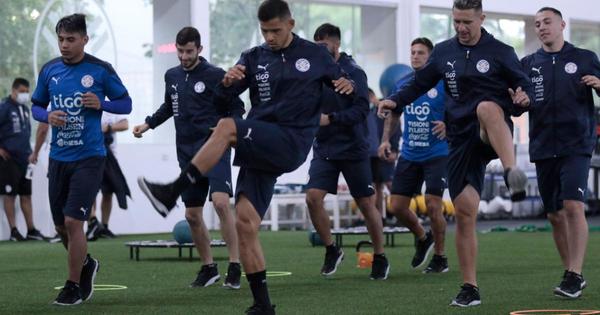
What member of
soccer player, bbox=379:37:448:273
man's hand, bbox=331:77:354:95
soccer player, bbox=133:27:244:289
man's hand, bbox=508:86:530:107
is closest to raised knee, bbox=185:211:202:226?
soccer player, bbox=133:27:244:289

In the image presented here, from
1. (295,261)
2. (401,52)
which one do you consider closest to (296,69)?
(295,261)

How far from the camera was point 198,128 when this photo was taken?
34.2 ft

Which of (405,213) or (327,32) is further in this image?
(405,213)

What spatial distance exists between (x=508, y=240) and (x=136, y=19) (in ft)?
24.8

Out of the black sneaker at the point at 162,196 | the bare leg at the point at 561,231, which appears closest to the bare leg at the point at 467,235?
the bare leg at the point at 561,231

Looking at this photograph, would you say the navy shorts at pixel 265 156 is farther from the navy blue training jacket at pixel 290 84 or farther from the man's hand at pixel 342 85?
the man's hand at pixel 342 85

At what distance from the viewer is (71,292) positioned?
8688 mm

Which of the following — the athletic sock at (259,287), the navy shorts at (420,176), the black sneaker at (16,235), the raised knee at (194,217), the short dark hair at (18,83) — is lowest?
the black sneaker at (16,235)

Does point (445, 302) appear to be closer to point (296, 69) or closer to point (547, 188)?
point (547, 188)

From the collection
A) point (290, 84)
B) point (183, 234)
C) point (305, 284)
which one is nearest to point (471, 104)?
point (290, 84)

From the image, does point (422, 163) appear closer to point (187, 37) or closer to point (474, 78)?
point (187, 37)

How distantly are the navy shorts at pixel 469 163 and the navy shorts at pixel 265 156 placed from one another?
1.23m

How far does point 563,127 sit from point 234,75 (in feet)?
9.28

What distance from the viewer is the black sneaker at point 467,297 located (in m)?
8.10
